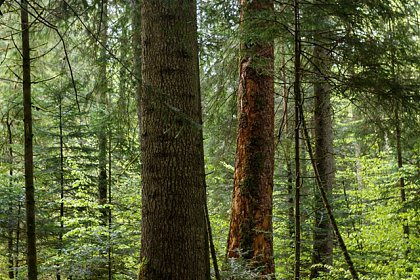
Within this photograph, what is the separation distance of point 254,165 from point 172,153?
7.07 ft

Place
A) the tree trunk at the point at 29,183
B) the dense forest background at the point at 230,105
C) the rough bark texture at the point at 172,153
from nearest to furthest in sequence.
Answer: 1. the rough bark texture at the point at 172,153
2. the tree trunk at the point at 29,183
3. the dense forest background at the point at 230,105

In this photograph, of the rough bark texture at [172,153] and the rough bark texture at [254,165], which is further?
the rough bark texture at [254,165]

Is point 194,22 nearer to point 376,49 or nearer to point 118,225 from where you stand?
point 376,49

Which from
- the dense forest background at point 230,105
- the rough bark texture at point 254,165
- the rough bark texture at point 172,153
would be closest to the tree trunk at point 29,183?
the dense forest background at point 230,105

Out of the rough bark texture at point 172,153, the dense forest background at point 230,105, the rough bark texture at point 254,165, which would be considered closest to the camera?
the rough bark texture at point 172,153

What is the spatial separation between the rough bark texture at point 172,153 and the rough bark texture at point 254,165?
69.2 inches

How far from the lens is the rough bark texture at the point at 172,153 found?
2.96 metres

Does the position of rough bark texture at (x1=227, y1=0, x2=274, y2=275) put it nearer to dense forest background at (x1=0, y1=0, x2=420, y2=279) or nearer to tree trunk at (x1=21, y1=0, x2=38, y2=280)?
dense forest background at (x1=0, y1=0, x2=420, y2=279)

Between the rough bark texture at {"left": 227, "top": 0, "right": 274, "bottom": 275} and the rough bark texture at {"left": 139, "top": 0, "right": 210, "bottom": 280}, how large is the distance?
5.77 ft

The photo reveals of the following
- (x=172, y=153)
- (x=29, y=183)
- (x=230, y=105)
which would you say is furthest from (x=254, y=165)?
(x=29, y=183)

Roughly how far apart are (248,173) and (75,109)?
15.4ft

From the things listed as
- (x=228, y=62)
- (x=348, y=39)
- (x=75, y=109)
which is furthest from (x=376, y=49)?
(x=75, y=109)

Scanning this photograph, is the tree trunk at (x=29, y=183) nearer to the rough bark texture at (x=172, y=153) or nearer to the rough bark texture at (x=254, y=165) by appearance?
the rough bark texture at (x=172, y=153)

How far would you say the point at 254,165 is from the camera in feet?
16.3
